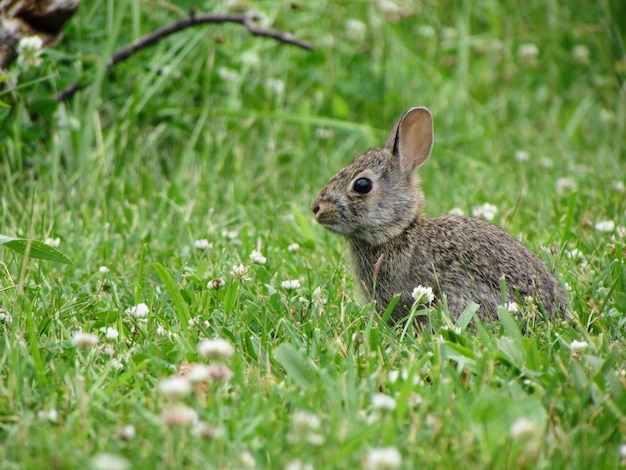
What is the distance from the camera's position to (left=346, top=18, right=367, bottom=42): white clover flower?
24.7 ft

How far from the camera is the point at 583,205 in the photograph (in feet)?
17.3

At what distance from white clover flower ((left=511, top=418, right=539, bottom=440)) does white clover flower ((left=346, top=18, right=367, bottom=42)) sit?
560cm

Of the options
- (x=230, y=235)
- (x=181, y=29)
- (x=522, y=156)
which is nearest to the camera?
(x=230, y=235)

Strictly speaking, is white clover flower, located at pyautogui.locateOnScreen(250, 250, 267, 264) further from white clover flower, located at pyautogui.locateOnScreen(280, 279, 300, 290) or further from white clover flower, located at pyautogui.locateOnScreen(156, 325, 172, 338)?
white clover flower, located at pyautogui.locateOnScreen(156, 325, 172, 338)

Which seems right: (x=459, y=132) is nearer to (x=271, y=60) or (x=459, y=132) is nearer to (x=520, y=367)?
(x=271, y=60)

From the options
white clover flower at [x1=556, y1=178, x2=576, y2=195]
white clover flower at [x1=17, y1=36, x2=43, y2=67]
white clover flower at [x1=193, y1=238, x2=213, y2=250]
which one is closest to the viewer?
white clover flower at [x1=193, y1=238, x2=213, y2=250]

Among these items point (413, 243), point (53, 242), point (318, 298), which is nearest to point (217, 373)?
point (318, 298)

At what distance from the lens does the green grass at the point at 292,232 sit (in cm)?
260

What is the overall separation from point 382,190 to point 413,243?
13.7 inches

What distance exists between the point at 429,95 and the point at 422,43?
104 cm

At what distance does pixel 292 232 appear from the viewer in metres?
5.05

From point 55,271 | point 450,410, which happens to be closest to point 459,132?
point 55,271

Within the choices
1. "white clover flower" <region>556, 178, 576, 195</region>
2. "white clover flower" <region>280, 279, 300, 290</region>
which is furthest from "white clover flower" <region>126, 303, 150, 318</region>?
"white clover flower" <region>556, 178, 576, 195</region>

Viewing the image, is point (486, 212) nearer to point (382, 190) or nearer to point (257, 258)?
point (382, 190)
